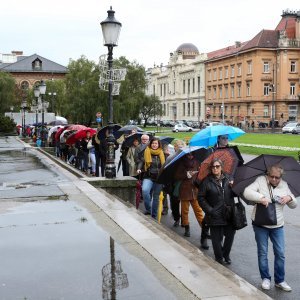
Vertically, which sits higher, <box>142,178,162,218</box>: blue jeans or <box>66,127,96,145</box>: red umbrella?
<box>66,127,96,145</box>: red umbrella

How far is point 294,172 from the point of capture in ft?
20.8

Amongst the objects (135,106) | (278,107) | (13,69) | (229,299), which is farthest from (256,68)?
(229,299)

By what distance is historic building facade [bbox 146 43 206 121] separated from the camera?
101812 mm

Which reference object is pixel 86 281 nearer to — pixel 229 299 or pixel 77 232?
pixel 229 299

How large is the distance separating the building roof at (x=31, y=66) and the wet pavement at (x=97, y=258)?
9436 cm

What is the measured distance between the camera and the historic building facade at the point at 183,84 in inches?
4008

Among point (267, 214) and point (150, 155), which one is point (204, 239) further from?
point (267, 214)

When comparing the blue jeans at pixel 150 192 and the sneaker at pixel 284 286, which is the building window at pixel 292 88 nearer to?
the blue jeans at pixel 150 192

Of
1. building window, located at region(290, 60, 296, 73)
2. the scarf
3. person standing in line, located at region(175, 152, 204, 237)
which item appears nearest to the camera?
person standing in line, located at region(175, 152, 204, 237)

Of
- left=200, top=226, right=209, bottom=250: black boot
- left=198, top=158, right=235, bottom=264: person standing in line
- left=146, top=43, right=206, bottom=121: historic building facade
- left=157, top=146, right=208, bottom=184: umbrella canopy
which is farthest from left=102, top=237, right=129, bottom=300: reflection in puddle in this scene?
left=146, top=43, right=206, bottom=121: historic building facade

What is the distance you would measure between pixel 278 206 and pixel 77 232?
3.07 meters

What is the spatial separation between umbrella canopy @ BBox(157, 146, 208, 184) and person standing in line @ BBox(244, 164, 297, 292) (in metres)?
2.68

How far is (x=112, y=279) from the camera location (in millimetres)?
5574

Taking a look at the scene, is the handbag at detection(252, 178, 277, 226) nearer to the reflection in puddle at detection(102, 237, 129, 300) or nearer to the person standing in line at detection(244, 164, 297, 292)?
the person standing in line at detection(244, 164, 297, 292)
